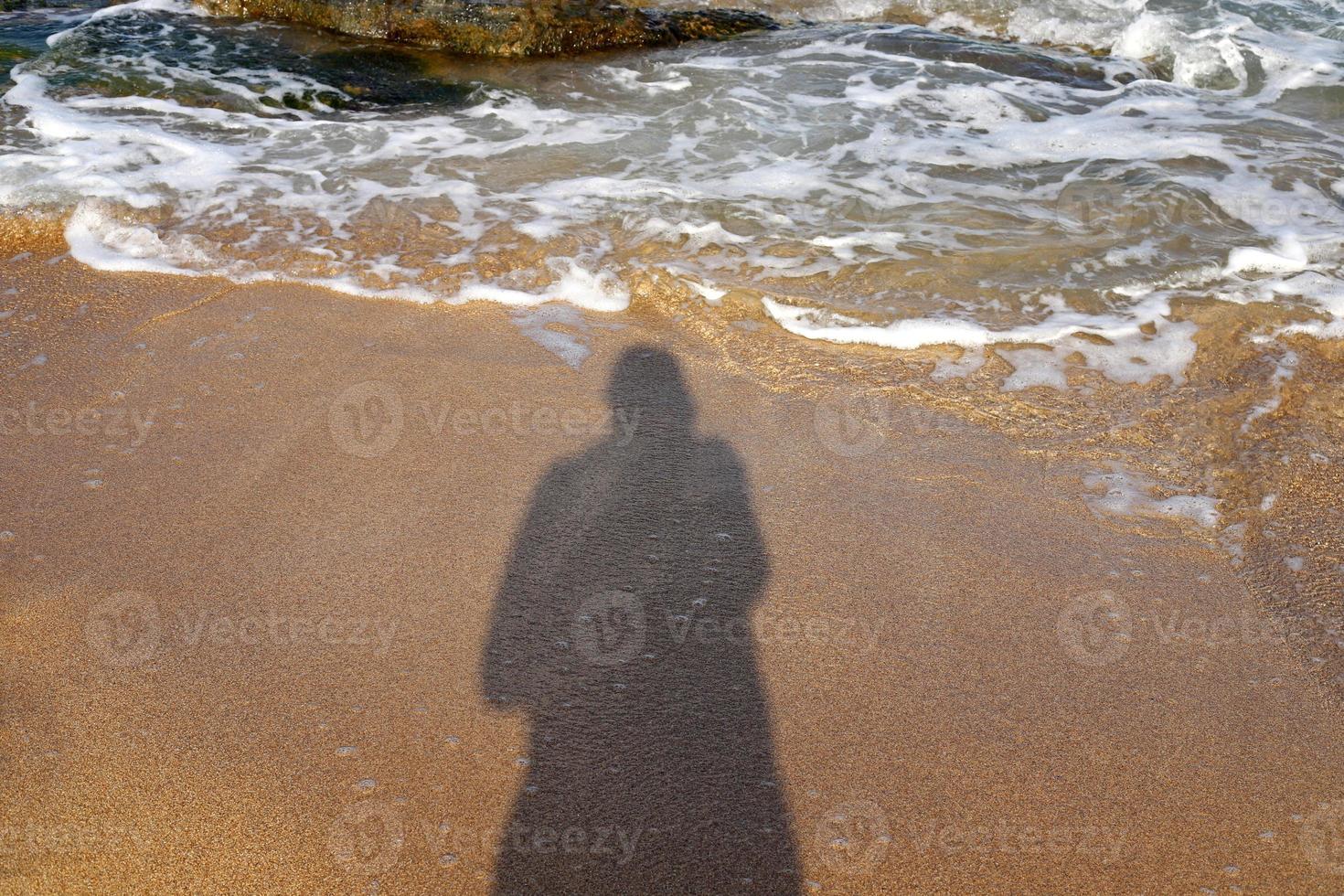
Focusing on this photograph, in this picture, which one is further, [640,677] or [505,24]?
[505,24]

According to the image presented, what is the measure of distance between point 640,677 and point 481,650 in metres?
0.44

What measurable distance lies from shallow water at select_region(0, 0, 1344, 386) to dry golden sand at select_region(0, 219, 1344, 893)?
0.90 meters

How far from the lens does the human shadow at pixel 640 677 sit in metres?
2.10

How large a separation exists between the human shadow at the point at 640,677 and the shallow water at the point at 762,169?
53.0 inches

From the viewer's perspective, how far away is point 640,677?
252cm

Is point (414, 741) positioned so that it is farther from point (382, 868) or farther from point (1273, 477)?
point (1273, 477)

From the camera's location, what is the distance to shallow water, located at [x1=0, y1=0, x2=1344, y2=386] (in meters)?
4.40

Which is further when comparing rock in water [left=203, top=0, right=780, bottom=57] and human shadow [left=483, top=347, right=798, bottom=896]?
rock in water [left=203, top=0, right=780, bottom=57]

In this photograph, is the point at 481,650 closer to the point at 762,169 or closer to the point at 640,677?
the point at 640,677

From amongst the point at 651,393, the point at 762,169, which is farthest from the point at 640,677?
the point at 762,169

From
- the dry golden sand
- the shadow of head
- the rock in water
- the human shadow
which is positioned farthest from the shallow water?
the human shadow

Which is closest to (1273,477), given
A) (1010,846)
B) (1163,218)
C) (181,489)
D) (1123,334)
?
(1123,334)

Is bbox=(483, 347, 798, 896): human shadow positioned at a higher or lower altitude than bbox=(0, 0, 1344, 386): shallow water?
lower

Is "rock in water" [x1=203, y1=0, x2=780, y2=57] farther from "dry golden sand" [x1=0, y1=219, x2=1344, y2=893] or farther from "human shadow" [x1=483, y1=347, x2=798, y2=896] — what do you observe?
"human shadow" [x1=483, y1=347, x2=798, y2=896]
